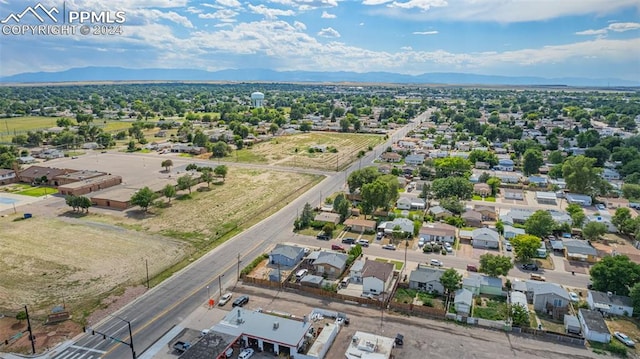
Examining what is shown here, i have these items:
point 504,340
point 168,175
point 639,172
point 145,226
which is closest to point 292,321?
point 504,340

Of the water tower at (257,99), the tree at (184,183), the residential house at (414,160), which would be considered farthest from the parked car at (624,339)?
the water tower at (257,99)

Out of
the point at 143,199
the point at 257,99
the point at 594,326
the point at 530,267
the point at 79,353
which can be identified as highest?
the point at 257,99

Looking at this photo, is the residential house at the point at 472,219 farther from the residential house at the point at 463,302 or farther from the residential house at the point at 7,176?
the residential house at the point at 7,176

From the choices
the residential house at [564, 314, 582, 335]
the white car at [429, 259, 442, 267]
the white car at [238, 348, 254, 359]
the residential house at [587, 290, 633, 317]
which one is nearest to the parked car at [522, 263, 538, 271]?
the residential house at [587, 290, 633, 317]

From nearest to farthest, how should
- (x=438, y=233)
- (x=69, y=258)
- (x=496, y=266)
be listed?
(x=496, y=266) < (x=69, y=258) < (x=438, y=233)

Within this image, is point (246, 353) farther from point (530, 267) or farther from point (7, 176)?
point (7, 176)

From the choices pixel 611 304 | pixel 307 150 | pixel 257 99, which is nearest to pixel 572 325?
pixel 611 304
